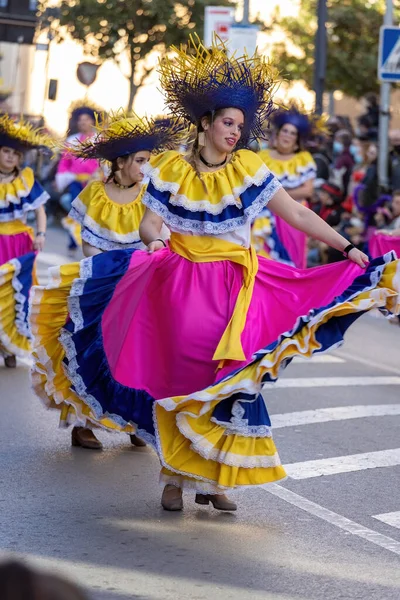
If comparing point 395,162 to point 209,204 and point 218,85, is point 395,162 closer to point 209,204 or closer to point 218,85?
point 218,85

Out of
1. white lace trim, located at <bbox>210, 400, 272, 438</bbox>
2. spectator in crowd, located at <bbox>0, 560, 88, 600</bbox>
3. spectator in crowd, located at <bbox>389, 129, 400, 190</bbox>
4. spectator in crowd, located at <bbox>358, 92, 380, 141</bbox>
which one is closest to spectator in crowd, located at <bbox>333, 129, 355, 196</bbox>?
spectator in crowd, located at <bbox>358, 92, 380, 141</bbox>

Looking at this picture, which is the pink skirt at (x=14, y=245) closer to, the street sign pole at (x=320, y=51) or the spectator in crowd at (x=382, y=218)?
the spectator in crowd at (x=382, y=218)

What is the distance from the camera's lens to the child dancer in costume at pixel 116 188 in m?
7.39

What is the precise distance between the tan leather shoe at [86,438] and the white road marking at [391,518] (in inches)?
71.8

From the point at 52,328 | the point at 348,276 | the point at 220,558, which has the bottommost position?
the point at 220,558

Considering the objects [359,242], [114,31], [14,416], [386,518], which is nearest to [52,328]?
[14,416]

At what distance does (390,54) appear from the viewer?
51.4 feet

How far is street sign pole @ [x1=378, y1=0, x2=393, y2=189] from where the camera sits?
1697cm

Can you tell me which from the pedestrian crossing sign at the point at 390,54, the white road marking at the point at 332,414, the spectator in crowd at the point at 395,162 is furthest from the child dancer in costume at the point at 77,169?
the white road marking at the point at 332,414

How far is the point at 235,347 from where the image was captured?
18.6ft

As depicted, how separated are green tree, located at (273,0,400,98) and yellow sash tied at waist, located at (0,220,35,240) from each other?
2379 cm

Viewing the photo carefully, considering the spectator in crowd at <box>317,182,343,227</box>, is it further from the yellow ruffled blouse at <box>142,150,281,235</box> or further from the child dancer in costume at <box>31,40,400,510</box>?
the yellow ruffled blouse at <box>142,150,281,235</box>

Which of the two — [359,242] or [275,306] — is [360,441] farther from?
[359,242]

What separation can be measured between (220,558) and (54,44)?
2717 centimetres
